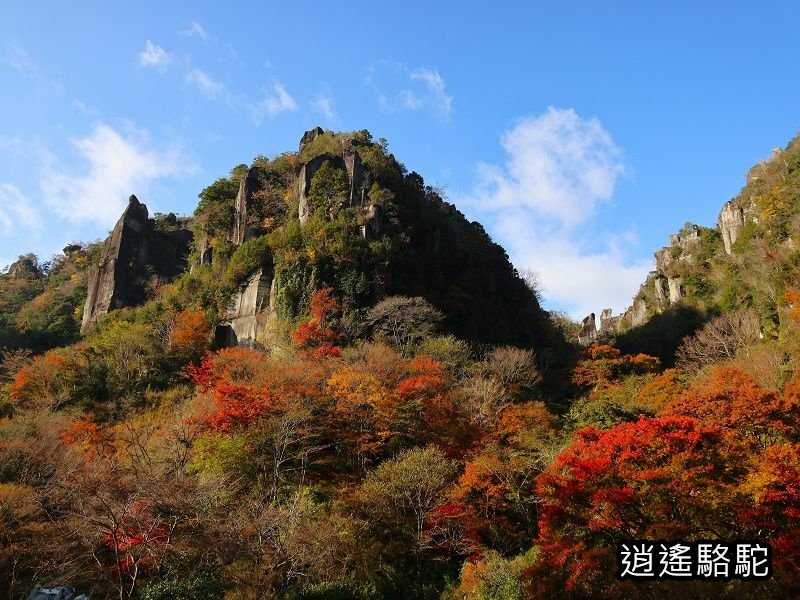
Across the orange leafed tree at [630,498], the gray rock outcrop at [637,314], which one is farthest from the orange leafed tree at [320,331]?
the gray rock outcrop at [637,314]

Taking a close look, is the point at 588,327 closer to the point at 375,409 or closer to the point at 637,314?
the point at 637,314

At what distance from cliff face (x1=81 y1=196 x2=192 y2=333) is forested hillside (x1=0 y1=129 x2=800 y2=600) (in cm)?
27

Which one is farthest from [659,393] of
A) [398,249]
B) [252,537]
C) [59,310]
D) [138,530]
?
[59,310]

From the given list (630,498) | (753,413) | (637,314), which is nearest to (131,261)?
(630,498)

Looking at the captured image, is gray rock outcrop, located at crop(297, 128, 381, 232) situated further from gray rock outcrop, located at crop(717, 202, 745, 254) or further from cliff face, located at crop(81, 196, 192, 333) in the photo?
gray rock outcrop, located at crop(717, 202, 745, 254)

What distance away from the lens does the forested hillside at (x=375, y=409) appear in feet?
53.5

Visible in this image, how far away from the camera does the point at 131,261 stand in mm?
55719

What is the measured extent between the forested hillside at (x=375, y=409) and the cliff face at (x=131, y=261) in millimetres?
273

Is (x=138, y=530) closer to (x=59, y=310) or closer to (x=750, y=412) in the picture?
(x=750, y=412)

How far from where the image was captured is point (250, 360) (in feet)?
112

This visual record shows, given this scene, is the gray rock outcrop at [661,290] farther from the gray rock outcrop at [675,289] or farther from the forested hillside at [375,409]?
the gray rock outcrop at [675,289]

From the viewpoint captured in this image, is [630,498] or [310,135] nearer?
[630,498]

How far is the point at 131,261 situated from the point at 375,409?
41.3 meters

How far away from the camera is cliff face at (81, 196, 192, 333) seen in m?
53.2
